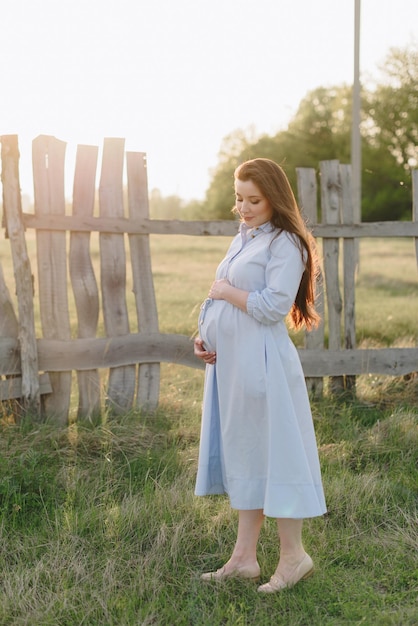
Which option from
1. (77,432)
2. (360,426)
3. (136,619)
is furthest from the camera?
(360,426)

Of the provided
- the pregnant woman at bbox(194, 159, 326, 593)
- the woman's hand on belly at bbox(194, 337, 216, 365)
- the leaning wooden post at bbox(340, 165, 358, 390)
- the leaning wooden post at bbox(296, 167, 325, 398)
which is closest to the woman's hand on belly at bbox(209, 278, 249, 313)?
the pregnant woman at bbox(194, 159, 326, 593)

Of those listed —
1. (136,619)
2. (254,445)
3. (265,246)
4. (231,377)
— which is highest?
(265,246)

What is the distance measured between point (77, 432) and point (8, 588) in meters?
1.78

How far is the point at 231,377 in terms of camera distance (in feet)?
10.5

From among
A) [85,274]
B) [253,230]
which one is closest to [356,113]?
[85,274]

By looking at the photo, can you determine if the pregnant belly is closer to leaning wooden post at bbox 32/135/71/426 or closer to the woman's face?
the woman's face

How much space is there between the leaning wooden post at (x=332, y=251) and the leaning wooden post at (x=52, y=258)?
2078 mm

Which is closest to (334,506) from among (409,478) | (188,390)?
(409,478)

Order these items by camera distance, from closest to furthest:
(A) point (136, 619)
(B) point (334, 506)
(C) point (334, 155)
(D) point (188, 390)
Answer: (A) point (136, 619)
(B) point (334, 506)
(D) point (188, 390)
(C) point (334, 155)

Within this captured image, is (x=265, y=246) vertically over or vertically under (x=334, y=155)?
under

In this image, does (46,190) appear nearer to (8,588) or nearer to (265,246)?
(265,246)

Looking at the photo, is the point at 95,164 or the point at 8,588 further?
the point at 95,164

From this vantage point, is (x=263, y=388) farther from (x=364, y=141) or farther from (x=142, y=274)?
(x=364, y=141)

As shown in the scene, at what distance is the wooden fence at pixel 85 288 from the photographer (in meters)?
5.14
